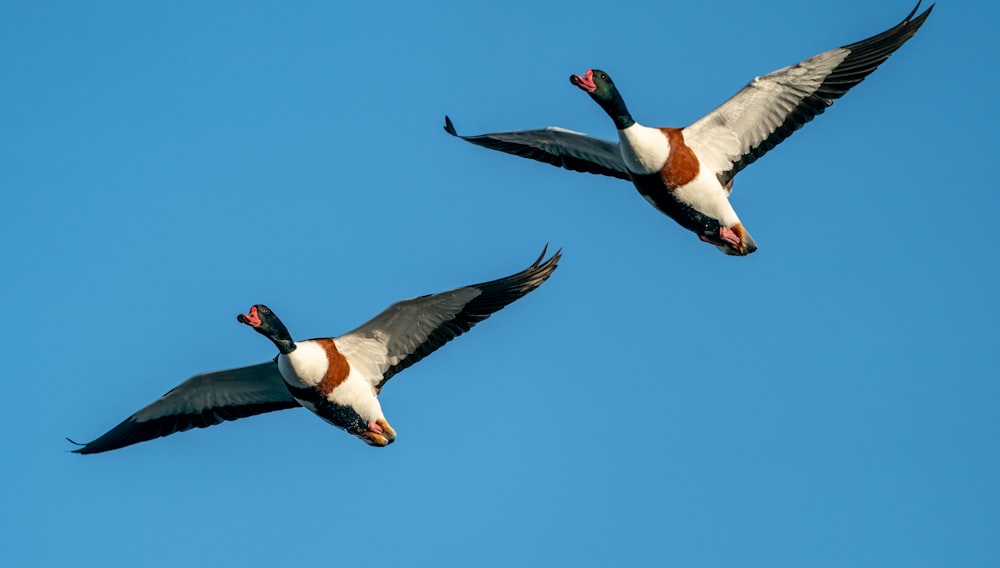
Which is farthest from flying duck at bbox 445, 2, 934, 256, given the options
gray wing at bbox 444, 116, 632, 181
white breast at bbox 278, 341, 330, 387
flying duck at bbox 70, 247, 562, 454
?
white breast at bbox 278, 341, 330, 387

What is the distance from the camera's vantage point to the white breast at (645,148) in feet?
50.5

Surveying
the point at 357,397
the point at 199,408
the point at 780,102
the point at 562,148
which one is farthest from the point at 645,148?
the point at 199,408

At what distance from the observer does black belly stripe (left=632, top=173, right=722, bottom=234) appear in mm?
15492

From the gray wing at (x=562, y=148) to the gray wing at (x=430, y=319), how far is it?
4.86 feet

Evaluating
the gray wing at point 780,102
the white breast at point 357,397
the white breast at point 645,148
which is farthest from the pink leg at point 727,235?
the white breast at point 357,397

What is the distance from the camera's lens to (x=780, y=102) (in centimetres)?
1584

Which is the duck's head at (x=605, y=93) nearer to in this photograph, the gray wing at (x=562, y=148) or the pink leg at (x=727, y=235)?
the gray wing at (x=562, y=148)

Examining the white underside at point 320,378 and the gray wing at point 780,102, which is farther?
the gray wing at point 780,102

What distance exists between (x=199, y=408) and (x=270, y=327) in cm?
168

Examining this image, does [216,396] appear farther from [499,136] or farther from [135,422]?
[499,136]

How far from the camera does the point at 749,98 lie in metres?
15.7

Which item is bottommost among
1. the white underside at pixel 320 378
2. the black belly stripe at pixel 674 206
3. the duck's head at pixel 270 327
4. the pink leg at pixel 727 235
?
the white underside at pixel 320 378

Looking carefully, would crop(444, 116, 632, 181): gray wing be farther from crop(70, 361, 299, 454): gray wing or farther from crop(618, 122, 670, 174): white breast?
crop(70, 361, 299, 454): gray wing

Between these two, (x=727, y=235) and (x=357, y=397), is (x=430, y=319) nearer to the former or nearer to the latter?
(x=357, y=397)
